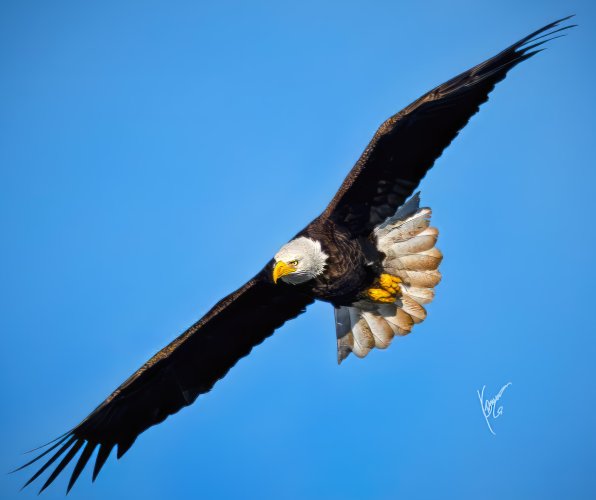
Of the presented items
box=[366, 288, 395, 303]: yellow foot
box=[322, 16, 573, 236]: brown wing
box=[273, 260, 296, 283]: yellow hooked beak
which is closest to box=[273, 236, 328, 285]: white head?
box=[273, 260, 296, 283]: yellow hooked beak

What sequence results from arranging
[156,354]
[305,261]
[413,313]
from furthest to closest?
[413,313] → [156,354] → [305,261]

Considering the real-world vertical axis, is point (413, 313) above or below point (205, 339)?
below

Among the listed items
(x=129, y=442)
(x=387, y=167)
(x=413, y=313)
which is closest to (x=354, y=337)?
(x=413, y=313)

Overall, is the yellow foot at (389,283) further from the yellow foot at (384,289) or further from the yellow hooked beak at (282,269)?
the yellow hooked beak at (282,269)

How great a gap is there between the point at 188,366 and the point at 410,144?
297 centimetres

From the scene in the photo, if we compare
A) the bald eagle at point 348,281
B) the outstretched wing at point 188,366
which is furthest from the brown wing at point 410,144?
the outstretched wing at point 188,366

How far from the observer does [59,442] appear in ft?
23.0

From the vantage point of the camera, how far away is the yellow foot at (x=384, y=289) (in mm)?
7758

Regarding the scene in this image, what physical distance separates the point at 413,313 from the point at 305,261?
1661 mm

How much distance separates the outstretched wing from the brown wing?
982 mm

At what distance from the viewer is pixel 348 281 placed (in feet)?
23.7

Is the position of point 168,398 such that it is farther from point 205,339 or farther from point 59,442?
point 59,442

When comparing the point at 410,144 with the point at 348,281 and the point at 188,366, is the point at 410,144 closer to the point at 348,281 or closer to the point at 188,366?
the point at 348,281

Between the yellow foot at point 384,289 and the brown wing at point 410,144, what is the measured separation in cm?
52
